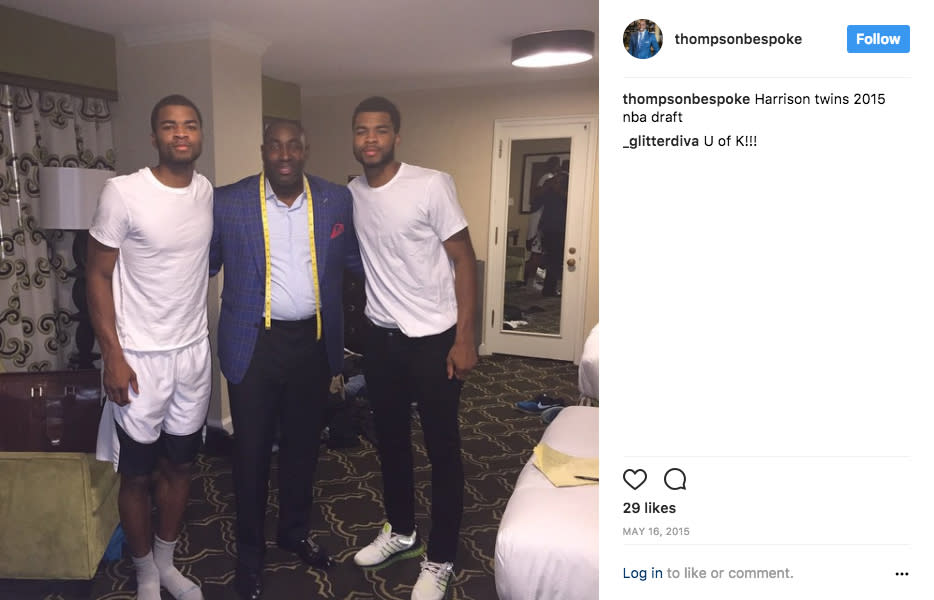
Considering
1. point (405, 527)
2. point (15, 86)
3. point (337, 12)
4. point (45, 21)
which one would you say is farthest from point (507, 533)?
point (45, 21)

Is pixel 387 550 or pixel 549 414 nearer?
pixel 387 550

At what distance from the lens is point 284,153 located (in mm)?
1526

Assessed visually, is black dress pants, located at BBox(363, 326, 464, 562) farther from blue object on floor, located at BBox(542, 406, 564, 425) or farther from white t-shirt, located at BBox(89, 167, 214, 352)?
blue object on floor, located at BBox(542, 406, 564, 425)

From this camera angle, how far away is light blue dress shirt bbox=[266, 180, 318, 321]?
1.58 m

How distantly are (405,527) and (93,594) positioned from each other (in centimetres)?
97

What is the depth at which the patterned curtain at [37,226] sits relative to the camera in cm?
276

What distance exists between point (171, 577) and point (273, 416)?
22.2 inches

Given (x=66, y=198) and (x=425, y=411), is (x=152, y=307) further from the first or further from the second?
(x=66, y=198)

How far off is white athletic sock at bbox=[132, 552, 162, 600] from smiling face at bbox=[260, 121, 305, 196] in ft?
3.79

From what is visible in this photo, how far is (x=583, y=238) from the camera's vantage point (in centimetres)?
454

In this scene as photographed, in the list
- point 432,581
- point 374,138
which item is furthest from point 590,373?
point 374,138

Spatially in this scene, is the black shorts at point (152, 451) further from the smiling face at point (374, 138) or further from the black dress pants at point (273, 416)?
the smiling face at point (374, 138)
